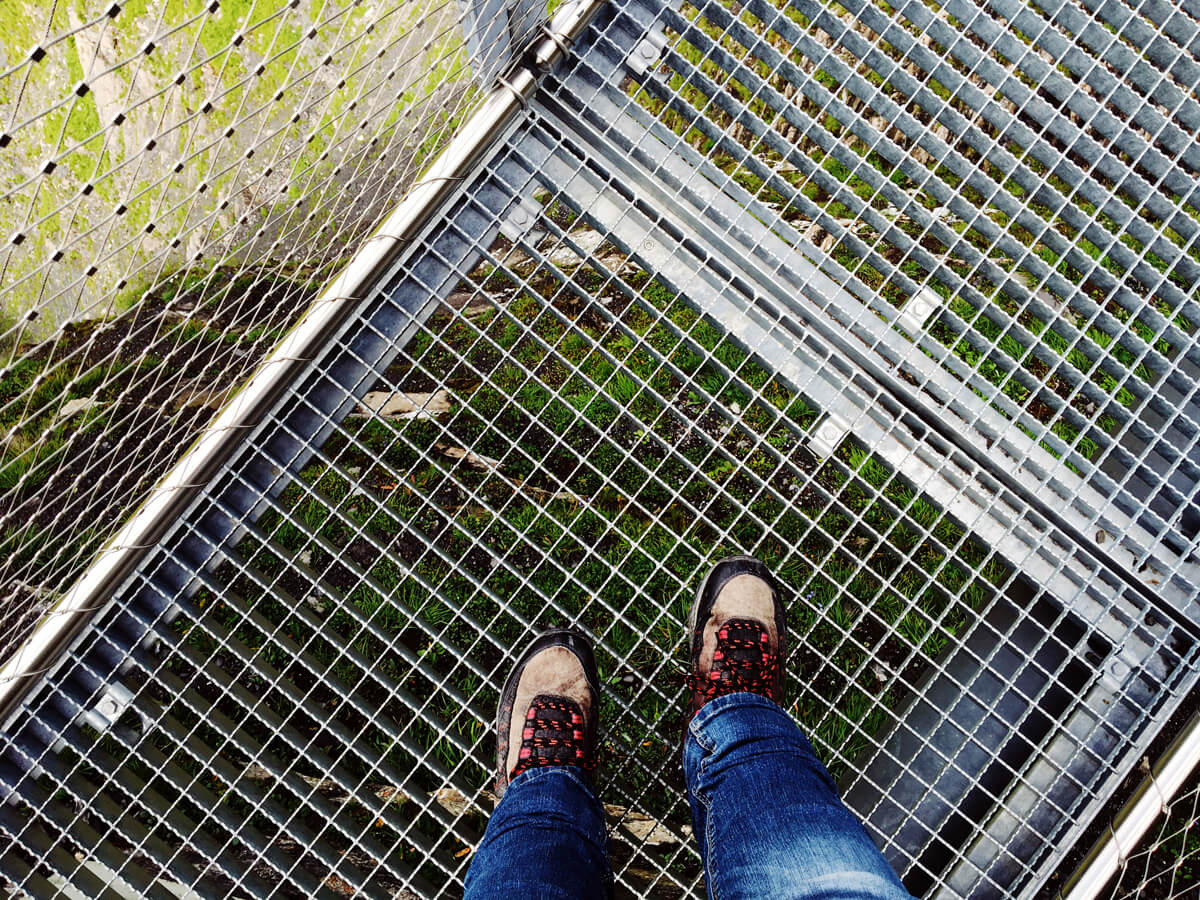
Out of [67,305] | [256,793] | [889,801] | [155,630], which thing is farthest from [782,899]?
[67,305]

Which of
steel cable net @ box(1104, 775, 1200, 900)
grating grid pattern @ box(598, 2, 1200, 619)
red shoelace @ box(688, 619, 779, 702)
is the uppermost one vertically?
grating grid pattern @ box(598, 2, 1200, 619)

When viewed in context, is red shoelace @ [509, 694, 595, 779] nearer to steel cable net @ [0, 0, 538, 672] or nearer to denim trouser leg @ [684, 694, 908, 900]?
denim trouser leg @ [684, 694, 908, 900]

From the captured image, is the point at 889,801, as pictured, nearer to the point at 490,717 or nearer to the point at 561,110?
the point at 490,717

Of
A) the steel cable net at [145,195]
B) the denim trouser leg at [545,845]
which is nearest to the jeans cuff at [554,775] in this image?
the denim trouser leg at [545,845]

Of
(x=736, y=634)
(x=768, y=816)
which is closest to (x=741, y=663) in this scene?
(x=736, y=634)

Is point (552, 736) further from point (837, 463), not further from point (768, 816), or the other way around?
point (837, 463)

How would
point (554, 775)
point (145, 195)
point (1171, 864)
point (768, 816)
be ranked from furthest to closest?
point (1171, 864)
point (145, 195)
point (554, 775)
point (768, 816)

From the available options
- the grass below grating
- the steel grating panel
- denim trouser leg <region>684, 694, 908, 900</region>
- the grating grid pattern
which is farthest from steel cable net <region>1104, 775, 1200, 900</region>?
denim trouser leg <region>684, 694, 908, 900</region>

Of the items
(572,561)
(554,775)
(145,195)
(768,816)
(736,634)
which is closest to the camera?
(768,816)
